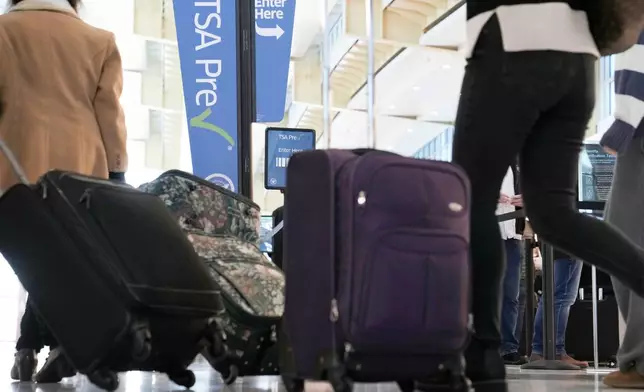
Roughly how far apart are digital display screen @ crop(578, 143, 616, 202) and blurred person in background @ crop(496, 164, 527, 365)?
37cm

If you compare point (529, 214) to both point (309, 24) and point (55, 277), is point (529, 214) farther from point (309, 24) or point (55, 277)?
point (309, 24)

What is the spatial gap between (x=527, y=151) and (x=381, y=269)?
1.55ft

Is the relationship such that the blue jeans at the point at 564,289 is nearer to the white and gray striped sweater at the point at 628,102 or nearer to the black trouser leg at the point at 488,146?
the white and gray striped sweater at the point at 628,102

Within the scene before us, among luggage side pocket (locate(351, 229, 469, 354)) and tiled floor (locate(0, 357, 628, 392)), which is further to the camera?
tiled floor (locate(0, 357, 628, 392))

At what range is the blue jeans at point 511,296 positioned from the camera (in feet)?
15.8

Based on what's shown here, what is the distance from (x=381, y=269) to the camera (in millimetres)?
1670

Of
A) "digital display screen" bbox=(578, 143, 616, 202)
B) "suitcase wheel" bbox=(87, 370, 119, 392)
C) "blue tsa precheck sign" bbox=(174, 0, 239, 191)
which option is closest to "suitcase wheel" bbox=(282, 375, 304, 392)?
"suitcase wheel" bbox=(87, 370, 119, 392)

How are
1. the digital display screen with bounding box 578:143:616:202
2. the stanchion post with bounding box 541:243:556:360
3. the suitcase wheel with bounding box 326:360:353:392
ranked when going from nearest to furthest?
the suitcase wheel with bounding box 326:360:353:392
the stanchion post with bounding box 541:243:556:360
the digital display screen with bounding box 578:143:616:202

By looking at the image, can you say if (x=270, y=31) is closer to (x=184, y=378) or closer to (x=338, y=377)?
(x=184, y=378)

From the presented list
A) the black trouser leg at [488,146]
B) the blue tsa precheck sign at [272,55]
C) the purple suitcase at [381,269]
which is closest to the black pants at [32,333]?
the purple suitcase at [381,269]

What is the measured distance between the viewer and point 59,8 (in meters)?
2.90

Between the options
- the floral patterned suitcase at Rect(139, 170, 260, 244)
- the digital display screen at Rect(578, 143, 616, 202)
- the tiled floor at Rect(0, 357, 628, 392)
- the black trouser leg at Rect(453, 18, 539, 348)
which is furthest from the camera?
the digital display screen at Rect(578, 143, 616, 202)

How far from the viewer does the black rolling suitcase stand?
2.01 meters

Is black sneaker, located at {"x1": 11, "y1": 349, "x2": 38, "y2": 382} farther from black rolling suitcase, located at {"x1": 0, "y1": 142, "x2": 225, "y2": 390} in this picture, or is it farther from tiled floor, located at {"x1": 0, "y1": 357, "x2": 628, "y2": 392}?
black rolling suitcase, located at {"x1": 0, "y1": 142, "x2": 225, "y2": 390}
